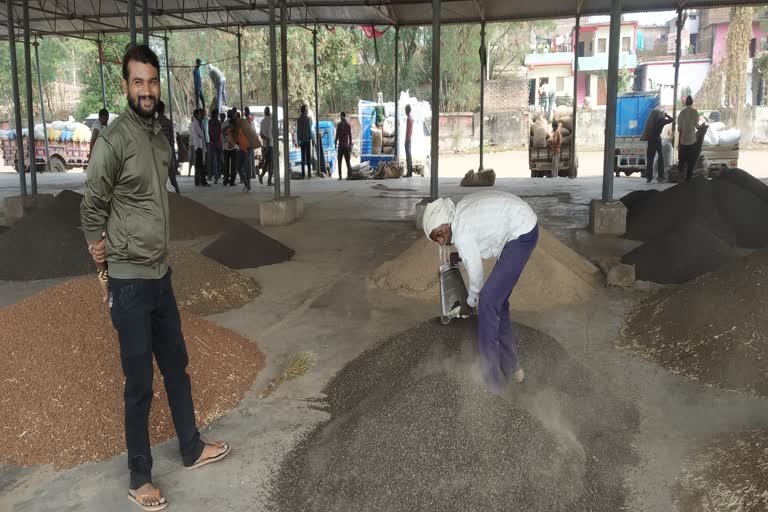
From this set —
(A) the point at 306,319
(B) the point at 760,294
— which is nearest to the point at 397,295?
(A) the point at 306,319

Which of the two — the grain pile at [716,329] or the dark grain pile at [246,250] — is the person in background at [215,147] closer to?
the dark grain pile at [246,250]

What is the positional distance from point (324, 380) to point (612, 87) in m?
5.88

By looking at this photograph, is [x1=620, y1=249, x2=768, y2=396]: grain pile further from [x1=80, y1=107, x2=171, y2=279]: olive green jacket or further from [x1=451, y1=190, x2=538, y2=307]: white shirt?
[x1=80, y1=107, x2=171, y2=279]: olive green jacket

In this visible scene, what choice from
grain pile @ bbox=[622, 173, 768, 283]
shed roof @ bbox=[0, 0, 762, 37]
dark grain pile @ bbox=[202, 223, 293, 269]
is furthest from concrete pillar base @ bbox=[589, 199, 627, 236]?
shed roof @ bbox=[0, 0, 762, 37]

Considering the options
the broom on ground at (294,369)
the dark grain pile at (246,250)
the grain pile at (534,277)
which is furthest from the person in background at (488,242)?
the dark grain pile at (246,250)

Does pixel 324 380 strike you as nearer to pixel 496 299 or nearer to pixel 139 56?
pixel 496 299

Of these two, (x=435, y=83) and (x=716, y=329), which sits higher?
(x=435, y=83)

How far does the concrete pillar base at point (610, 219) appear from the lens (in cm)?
858

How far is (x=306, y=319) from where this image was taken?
570 centimetres

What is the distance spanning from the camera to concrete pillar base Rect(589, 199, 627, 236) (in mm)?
8578

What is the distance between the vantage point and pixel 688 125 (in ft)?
42.8

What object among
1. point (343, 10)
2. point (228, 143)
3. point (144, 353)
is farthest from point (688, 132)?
point (144, 353)

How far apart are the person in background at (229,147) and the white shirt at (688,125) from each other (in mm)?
8924

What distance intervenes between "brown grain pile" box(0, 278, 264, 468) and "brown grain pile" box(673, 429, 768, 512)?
240 cm
